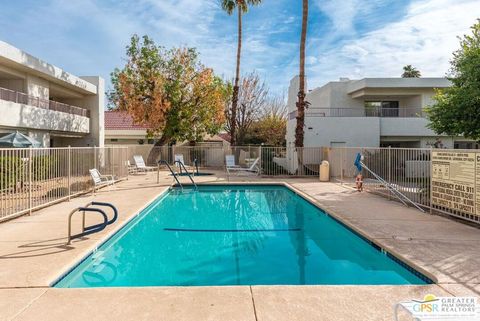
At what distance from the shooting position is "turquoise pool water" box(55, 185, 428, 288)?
5723mm

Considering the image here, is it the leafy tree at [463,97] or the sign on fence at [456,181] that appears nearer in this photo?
the sign on fence at [456,181]

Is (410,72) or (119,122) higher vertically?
(410,72)

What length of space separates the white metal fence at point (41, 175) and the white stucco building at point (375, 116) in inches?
573

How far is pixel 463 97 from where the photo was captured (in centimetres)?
1162

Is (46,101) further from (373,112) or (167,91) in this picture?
(373,112)

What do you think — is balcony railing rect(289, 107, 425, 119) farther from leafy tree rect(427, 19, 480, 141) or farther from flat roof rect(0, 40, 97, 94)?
flat roof rect(0, 40, 97, 94)

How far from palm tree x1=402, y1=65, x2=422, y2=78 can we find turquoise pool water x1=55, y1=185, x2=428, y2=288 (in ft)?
96.8

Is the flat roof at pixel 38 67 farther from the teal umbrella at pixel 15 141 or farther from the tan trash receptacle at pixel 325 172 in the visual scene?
the tan trash receptacle at pixel 325 172

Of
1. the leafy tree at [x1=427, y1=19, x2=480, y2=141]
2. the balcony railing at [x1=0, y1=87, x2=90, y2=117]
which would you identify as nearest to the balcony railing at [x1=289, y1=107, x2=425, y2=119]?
the leafy tree at [x1=427, y1=19, x2=480, y2=141]

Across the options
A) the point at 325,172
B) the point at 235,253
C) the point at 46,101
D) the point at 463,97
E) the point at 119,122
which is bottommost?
the point at 235,253

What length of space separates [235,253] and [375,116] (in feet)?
67.7

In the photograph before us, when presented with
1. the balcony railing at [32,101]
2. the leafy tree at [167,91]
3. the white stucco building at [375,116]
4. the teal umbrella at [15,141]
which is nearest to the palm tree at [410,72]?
the white stucco building at [375,116]

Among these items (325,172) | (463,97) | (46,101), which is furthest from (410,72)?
(46,101)

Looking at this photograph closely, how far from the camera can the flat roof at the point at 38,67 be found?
17122 millimetres
